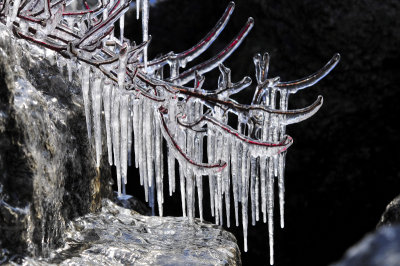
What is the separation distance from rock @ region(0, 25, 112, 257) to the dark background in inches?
109

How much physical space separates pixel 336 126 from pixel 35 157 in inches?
142

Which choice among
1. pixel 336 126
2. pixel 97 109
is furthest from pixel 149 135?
pixel 336 126

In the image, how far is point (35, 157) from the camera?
2234mm

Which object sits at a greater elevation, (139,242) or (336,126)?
(336,126)

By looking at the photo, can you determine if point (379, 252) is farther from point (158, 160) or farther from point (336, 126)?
point (336, 126)

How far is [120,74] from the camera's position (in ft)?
7.88

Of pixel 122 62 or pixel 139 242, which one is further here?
pixel 139 242

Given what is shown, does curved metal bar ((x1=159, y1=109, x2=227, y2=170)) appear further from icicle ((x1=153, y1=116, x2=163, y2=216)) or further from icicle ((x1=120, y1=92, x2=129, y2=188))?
icicle ((x1=120, y1=92, x2=129, y2=188))

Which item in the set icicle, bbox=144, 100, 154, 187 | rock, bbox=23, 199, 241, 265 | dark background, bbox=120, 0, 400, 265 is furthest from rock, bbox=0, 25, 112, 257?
dark background, bbox=120, 0, 400, 265

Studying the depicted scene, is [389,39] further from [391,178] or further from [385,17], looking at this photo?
[391,178]

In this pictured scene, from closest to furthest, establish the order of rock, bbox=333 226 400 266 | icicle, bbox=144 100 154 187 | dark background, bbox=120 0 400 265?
rock, bbox=333 226 400 266
icicle, bbox=144 100 154 187
dark background, bbox=120 0 400 265

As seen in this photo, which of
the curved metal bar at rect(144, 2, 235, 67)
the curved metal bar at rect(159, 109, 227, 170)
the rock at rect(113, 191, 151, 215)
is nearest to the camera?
the curved metal bar at rect(159, 109, 227, 170)

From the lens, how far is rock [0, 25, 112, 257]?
214 centimetres

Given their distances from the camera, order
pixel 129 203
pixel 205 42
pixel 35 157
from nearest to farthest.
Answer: pixel 35 157 < pixel 205 42 < pixel 129 203
